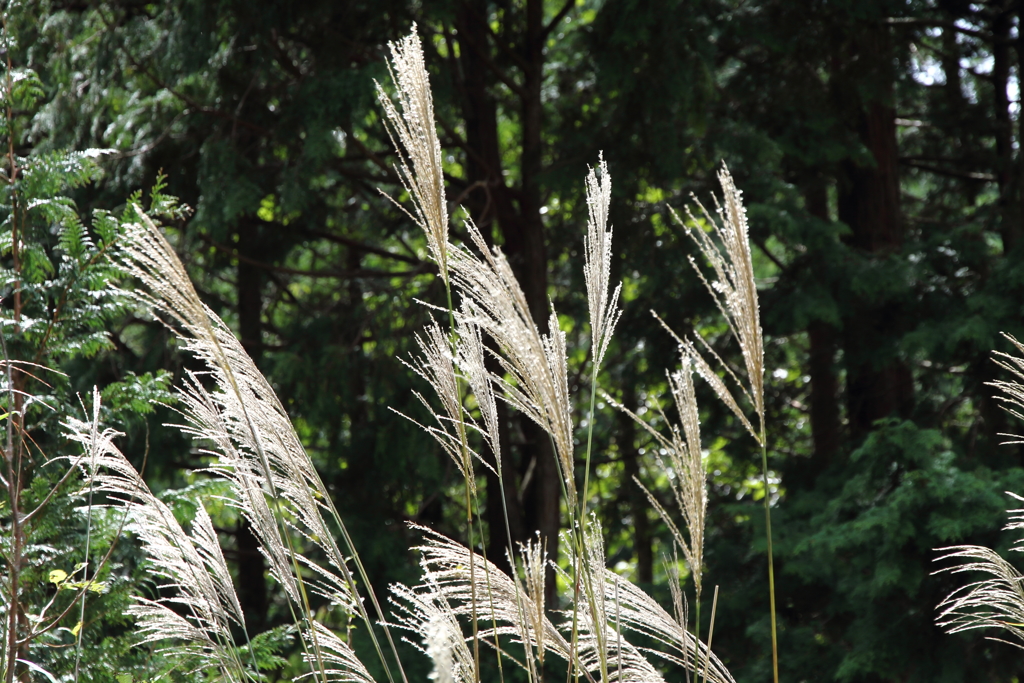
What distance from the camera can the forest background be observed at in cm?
537

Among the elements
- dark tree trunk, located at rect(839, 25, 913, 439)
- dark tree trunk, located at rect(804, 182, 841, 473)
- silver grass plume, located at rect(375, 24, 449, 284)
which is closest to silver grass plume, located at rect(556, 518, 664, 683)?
silver grass plume, located at rect(375, 24, 449, 284)

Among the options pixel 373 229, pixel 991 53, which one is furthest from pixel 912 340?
pixel 373 229

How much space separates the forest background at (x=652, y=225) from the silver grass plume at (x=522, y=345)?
12.3ft

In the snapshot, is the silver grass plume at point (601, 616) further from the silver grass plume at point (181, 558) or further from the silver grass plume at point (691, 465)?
the silver grass plume at point (181, 558)

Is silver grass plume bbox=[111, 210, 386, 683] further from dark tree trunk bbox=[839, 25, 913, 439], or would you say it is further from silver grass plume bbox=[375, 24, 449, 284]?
dark tree trunk bbox=[839, 25, 913, 439]

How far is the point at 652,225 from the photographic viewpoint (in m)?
6.26

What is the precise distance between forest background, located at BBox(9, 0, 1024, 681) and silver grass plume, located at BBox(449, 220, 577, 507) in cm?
374

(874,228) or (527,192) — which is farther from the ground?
(527,192)

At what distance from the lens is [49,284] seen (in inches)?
107

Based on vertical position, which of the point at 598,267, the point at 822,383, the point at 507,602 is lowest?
the point at 507,602

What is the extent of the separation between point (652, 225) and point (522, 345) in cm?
489

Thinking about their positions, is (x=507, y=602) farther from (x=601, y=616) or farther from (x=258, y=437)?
(x=258, y=437)

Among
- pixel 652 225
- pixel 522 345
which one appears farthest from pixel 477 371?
pixel 652 225

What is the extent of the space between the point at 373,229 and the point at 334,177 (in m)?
0.56
